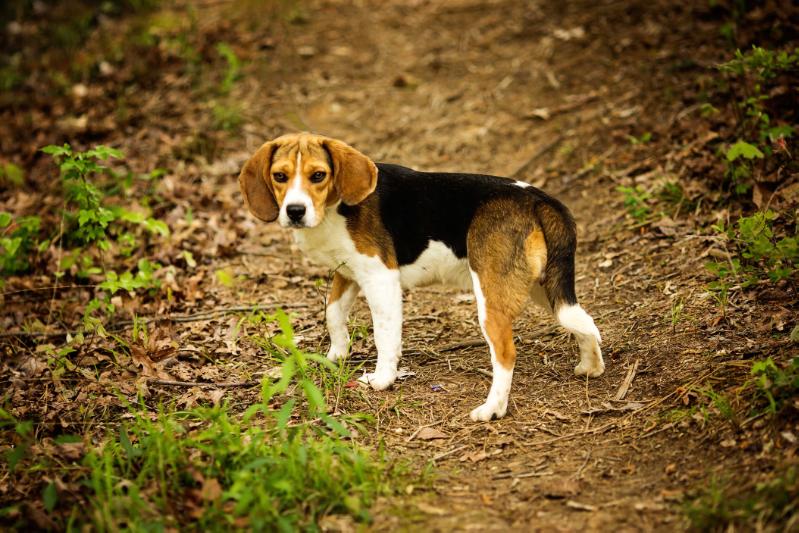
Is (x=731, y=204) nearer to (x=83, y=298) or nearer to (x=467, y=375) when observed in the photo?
(x=467, y=375)

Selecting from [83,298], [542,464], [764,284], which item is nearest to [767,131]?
[764,284]

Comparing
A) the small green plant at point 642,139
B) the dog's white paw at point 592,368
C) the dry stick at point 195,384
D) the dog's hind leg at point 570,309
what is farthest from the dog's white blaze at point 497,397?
the small green plant at point 642,139

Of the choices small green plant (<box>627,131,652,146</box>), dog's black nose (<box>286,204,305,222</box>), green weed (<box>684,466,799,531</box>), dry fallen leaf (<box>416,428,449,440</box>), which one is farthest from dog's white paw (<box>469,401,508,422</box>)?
small green plant (<box>627,131,652,146</box>)

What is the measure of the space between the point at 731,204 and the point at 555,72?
4.03 m

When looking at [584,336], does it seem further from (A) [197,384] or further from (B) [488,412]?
(A) [197,384]

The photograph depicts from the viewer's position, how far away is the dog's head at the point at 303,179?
179 inches

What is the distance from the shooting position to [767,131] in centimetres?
598

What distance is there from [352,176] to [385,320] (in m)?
1.04

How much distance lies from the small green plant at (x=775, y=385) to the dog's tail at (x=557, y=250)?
1150 millimetres

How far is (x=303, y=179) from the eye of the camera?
15.2 ft

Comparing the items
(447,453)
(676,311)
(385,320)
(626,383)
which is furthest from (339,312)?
(676,311)

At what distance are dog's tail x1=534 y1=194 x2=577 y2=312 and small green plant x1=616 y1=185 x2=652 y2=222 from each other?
7.24 ft

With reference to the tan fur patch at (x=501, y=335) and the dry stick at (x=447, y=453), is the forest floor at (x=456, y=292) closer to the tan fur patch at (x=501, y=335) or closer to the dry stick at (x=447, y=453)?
the dry stick at (x=447, y=453)

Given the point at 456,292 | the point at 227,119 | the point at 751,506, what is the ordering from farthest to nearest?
the point at 227,119
the point at 456,292
the point at 751,506
